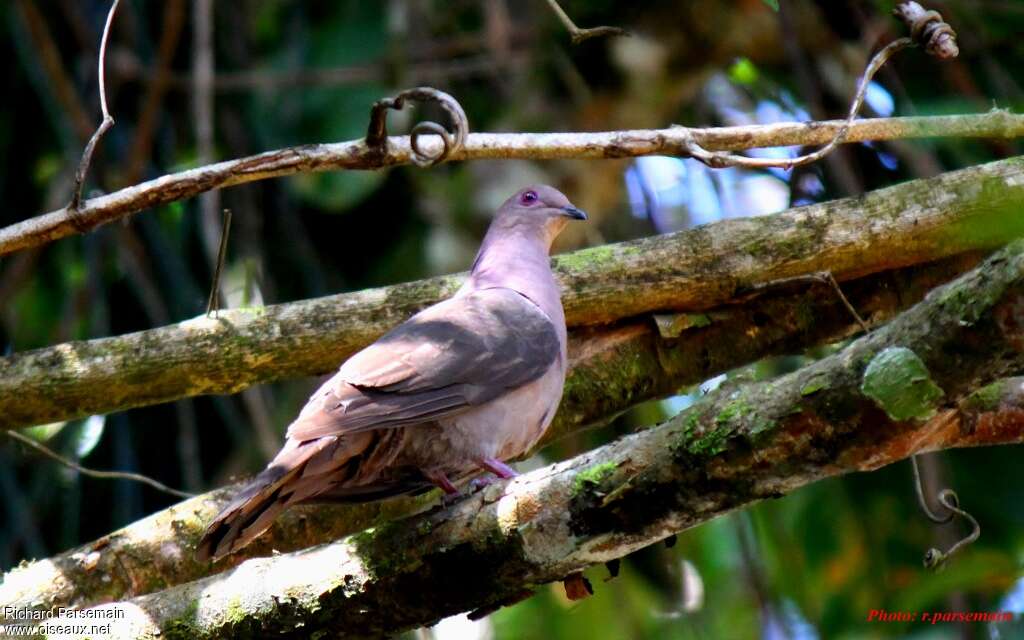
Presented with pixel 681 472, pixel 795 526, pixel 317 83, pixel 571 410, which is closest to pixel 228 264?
pixel 317 83

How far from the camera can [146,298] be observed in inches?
231

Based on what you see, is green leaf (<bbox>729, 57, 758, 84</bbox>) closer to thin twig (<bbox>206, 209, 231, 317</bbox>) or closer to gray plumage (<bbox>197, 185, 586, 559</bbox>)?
gray plumage (<bbox>197, 185, 586, 559</bbox>)

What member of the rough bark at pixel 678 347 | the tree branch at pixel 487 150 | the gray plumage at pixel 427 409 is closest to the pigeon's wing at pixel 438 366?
the gray plumage at pixel 427 409

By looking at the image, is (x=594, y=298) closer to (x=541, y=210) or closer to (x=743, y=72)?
(x=541, y=210)

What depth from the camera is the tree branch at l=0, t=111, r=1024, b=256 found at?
352 cm

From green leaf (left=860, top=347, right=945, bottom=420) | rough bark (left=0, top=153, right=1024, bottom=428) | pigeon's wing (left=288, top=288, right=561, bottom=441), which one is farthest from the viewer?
rough bark (left=0, top=153, right=1024, bottom=428)

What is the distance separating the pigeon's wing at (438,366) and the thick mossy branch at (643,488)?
17.4 inches


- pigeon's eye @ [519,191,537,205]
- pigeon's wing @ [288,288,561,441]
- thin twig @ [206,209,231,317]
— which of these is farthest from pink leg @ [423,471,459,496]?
pigeon's eye @ [519,191,537,205]

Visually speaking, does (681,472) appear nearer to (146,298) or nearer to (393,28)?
(146,298)

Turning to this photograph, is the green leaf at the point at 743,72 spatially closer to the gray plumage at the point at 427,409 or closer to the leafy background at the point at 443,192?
the leafy background at the point at 443,192

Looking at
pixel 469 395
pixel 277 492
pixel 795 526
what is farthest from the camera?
pixel 795 526

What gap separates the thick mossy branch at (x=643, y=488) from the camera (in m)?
2.41

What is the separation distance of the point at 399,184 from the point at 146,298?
177 centimetres

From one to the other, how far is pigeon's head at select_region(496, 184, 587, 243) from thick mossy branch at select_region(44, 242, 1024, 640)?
1.98 m
